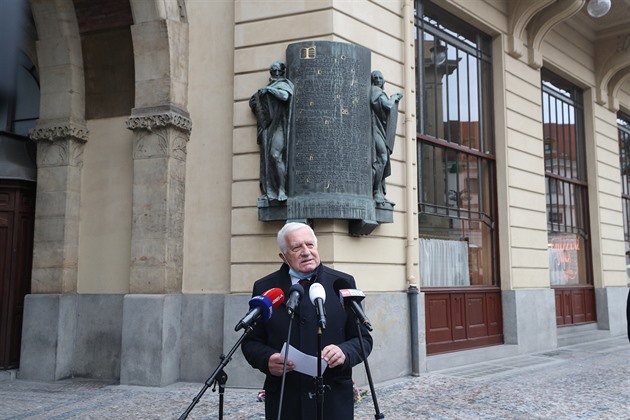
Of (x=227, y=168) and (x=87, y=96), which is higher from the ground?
(x=87, y=96)

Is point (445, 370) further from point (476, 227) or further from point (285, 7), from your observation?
point (285, 7)

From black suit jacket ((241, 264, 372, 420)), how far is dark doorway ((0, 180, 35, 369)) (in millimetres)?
7607

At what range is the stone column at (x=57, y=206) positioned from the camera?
31.2 ft

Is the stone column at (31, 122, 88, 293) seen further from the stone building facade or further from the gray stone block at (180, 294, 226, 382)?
the gray stone block at (180, 294, 226, 382)

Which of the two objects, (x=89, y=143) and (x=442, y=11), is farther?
(x=442, y=11)

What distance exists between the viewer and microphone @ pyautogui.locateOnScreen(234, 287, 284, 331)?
10.5ft

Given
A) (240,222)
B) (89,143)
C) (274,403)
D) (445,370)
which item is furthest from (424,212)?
(274,403)

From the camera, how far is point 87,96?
33.0ft

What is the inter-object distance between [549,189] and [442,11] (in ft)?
18.3

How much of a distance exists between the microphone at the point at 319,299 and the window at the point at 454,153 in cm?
737

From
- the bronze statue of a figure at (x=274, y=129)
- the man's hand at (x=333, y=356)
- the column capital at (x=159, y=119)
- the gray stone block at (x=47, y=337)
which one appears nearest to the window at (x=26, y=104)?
the column capital at (x=159, y=119)

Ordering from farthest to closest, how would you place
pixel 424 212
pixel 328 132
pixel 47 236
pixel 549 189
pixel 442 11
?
pixel 549 189, pixel 442 11, pixel 424 212, pixel 47 236, pixel 328 132

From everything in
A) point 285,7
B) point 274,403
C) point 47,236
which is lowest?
point 274,403

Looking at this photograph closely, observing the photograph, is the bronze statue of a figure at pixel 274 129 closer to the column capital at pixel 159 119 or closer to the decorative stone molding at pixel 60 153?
the column capital at pixel 159 119
